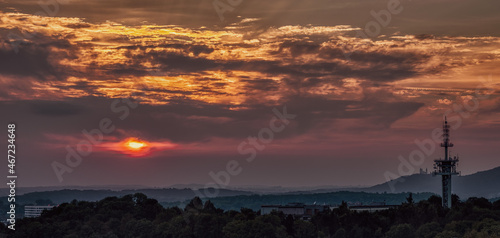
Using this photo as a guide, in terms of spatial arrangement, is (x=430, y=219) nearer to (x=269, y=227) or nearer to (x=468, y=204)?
(x=468, y=204)

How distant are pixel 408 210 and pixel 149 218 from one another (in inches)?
2676

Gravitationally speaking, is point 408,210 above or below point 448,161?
below

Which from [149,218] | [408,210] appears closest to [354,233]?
[408,210]

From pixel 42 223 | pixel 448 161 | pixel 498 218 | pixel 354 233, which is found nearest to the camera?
pixel 498 218

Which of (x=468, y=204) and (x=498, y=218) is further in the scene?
(x=468, y=204)

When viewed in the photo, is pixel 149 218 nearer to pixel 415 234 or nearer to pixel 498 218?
pixel 415 234

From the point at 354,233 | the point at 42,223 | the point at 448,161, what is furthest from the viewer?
the point at 448,161

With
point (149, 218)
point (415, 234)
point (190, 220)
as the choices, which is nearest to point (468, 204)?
point (415, 234)

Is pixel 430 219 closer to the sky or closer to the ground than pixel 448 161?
closer to the ground

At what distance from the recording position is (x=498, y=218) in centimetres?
14938

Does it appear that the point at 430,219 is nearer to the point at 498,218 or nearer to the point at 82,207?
the point at 498,218

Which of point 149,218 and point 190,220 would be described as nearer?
point 190,220

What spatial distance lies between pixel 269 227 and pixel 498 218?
49162mm

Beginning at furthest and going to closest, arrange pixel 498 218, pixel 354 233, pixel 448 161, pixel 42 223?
1. pixel 448 161
2. pixel 42 223
3. pixel 354 233
4. pixel 498 218
